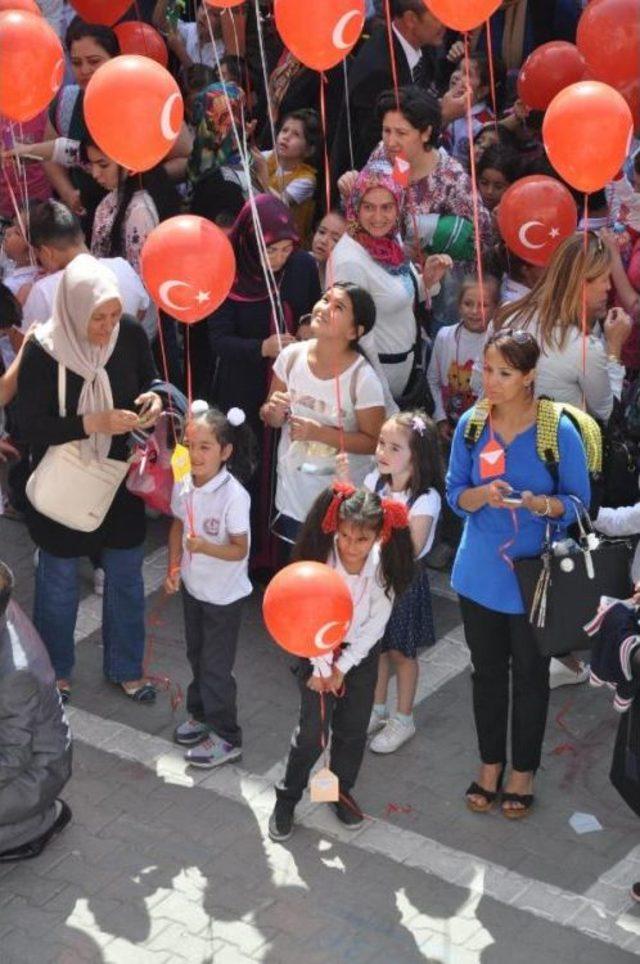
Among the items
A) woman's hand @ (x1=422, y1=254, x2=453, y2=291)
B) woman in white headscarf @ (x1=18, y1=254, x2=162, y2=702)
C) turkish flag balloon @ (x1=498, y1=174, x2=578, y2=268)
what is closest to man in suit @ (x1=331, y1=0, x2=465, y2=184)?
woman's hand @ (x1=422, y1=254, x2=453, y2=291)

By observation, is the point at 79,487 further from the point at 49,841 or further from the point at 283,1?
the point at 283,1

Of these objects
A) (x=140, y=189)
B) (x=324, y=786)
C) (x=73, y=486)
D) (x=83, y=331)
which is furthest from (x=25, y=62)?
(x=324, y=786)

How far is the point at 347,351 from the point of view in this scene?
7062 mm

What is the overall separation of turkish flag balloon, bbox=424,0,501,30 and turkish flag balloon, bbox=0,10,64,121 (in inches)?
60.8

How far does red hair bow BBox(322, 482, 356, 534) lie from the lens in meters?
6.05

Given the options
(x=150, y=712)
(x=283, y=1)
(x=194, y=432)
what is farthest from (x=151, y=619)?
(x=283, y=1)

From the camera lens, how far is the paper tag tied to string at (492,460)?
6.07 metres

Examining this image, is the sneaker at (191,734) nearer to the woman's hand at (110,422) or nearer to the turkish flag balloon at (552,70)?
the woman's hand at (110,422)

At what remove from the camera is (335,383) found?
706 centimetres

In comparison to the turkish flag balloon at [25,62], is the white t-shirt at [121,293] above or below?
below

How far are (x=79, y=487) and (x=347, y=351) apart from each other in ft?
3.77

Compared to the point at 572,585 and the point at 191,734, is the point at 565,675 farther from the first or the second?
the point at 191,734

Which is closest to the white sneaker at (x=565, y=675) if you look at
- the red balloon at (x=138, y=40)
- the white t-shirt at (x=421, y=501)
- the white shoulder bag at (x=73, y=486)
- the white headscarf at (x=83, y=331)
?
the white t-shirt at (x=421, y=501)

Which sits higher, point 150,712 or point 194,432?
point 194,432
